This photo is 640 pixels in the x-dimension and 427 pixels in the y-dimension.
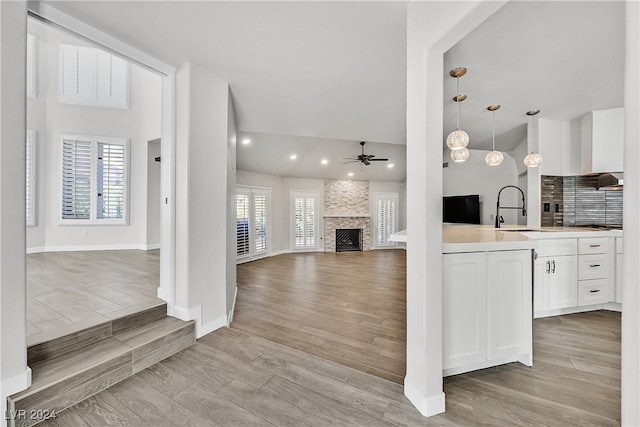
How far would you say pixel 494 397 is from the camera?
5.45 feet

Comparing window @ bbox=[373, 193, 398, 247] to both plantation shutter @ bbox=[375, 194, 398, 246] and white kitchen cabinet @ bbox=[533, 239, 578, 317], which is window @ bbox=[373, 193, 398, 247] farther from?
white kitchen cabinet @ bbox=[533, 239, 578, 317]

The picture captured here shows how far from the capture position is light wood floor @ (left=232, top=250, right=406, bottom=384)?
2208 mm

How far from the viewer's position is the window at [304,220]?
7797 mm

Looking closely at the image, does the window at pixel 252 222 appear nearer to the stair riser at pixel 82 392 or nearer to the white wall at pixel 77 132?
the white wall at pixel 77 132

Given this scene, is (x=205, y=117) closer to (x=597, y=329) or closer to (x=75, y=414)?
(x=75, y=414)

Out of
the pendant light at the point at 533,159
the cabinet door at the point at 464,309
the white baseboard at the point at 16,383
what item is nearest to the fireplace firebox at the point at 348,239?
the pendant light at the point at 533,159

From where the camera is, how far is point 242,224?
20.8 feet

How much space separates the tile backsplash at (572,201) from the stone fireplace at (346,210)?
16.4 feet

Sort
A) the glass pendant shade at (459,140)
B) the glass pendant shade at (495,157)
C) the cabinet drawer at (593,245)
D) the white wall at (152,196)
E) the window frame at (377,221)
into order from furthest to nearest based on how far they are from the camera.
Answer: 1. the window frame at (377,221)
2. the white wall at (152,196)
3. the glass pendant shade at (495,157)
4. the cabinet drawer at (593,245)
5. the glass pendant shade at (459,140)

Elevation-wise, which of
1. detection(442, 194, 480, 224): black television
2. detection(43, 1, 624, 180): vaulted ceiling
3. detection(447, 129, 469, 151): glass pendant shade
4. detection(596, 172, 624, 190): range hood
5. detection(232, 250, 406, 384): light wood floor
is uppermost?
detection(43, 1, 624, 180): vaulted ceiling

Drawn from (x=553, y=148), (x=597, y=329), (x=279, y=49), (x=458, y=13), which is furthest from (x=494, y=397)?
(x=553, y=148)

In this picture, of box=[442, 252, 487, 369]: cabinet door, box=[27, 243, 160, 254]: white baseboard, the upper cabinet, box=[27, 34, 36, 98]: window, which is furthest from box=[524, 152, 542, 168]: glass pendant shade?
box=[27, 34, 36, 98]: window

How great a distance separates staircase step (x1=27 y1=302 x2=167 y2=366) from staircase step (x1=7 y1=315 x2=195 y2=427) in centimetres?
3

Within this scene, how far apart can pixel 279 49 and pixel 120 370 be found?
259 centimetres
